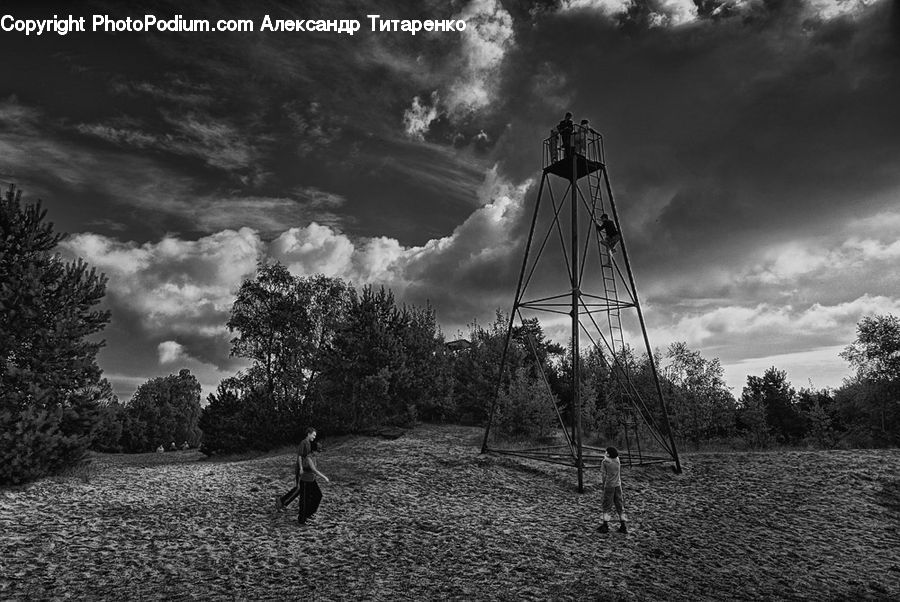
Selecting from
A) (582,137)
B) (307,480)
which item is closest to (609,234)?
(582,137)

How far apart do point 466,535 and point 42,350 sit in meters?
15.2

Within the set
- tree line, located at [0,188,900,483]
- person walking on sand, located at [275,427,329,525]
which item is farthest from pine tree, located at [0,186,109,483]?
person walking on sand, located at [275,427,329,525]

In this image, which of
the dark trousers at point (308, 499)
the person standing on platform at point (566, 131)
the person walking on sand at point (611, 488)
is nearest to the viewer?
the person walking on sand at point (611, 488)

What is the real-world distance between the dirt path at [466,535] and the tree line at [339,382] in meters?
3.12

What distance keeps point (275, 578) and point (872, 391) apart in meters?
36.4

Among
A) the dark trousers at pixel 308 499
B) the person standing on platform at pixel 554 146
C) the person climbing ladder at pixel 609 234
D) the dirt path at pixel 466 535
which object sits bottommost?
the dirt path at pixel 466 535

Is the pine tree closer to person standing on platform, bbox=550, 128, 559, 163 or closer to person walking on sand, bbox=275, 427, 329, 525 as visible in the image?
person walking on sand, bbox=275, 427, 329, 525

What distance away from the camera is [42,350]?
1747 centimetres

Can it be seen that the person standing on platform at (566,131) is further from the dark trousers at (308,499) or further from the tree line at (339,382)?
the dark trousers at (308,499)

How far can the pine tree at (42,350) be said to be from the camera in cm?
1634

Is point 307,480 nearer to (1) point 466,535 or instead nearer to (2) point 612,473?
(1) point 466,535

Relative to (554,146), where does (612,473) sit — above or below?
below

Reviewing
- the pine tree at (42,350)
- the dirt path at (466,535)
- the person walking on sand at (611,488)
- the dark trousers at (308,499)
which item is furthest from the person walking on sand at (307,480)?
the pine tree at (42,350)

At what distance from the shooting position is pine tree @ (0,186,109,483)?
16.3m
